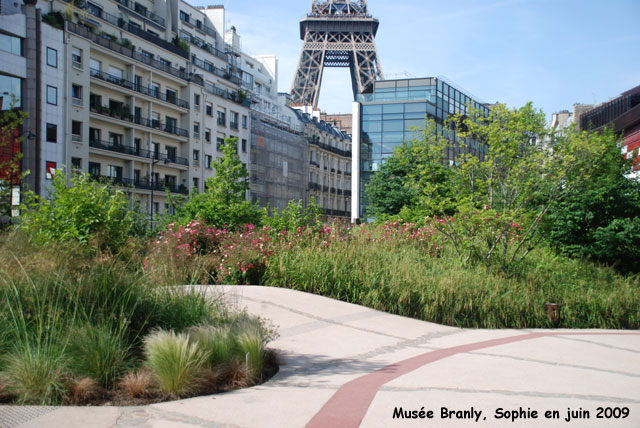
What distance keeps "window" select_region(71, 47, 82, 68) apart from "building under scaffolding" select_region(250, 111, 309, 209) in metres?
20.7

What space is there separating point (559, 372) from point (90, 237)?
9263 mm

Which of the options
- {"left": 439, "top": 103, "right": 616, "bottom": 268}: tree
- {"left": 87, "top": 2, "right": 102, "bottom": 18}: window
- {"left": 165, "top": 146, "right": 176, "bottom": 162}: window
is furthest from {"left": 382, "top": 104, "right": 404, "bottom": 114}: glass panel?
{"left": 439, "top": 103, "right": 616, "bottom": 268}: tree

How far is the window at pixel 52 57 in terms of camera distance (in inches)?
1374

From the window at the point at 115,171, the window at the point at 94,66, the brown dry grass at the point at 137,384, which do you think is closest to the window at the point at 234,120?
the window at the point at 115,171

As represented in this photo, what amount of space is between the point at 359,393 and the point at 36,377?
2.87 m

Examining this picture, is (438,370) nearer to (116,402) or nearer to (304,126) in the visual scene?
(116,402)

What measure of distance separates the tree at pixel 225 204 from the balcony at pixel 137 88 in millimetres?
23894

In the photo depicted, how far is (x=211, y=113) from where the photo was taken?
52625 mm

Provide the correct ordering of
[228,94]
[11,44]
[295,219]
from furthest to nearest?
1. [228,94]
2. [11,44]
3. [295,219]

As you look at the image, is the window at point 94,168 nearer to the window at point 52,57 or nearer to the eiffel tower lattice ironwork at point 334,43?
the window at point 52,57

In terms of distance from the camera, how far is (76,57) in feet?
124

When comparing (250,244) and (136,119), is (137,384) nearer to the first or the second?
(250,244)

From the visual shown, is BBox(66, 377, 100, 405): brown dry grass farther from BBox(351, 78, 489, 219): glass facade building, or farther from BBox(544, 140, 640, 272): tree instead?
BBox(351, 78, 489, 219): glass facade building

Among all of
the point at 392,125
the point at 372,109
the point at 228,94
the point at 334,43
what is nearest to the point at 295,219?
the point at 392,125
